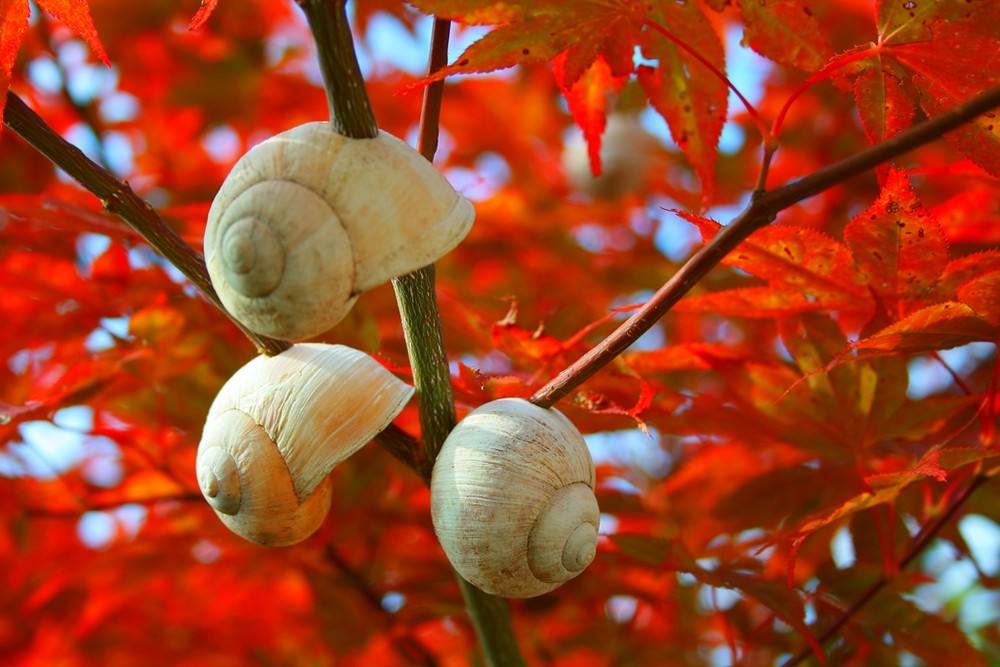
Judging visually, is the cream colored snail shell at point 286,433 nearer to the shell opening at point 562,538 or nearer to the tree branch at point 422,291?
the tree branch at point 422,291

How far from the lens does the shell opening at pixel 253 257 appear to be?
548 millimetres

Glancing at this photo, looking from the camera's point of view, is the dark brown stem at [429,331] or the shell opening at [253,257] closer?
the shell opening at [253,257]

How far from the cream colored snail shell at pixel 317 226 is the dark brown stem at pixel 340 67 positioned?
0.03ft

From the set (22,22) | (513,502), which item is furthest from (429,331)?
(22,22)

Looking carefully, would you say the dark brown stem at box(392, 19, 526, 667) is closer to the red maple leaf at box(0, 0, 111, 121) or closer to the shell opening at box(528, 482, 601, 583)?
the shell opening at box(528, 482, 601, 583)

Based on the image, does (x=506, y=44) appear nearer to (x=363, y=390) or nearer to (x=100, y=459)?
(x=363, y=390)

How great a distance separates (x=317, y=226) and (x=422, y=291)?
12 centimetres

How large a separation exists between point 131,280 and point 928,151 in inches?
56.1

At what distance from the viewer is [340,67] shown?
57 cm

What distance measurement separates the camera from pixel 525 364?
34.9 inches

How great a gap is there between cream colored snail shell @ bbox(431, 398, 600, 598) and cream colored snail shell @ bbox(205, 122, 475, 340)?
0.43 ft

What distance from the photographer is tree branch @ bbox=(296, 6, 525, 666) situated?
572 mm

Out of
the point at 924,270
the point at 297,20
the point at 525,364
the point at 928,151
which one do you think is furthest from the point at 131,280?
the point at 928,151

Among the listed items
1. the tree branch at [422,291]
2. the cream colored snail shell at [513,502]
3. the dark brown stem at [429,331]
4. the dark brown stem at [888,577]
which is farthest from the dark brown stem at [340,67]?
the dark brown stem at [888,577]
